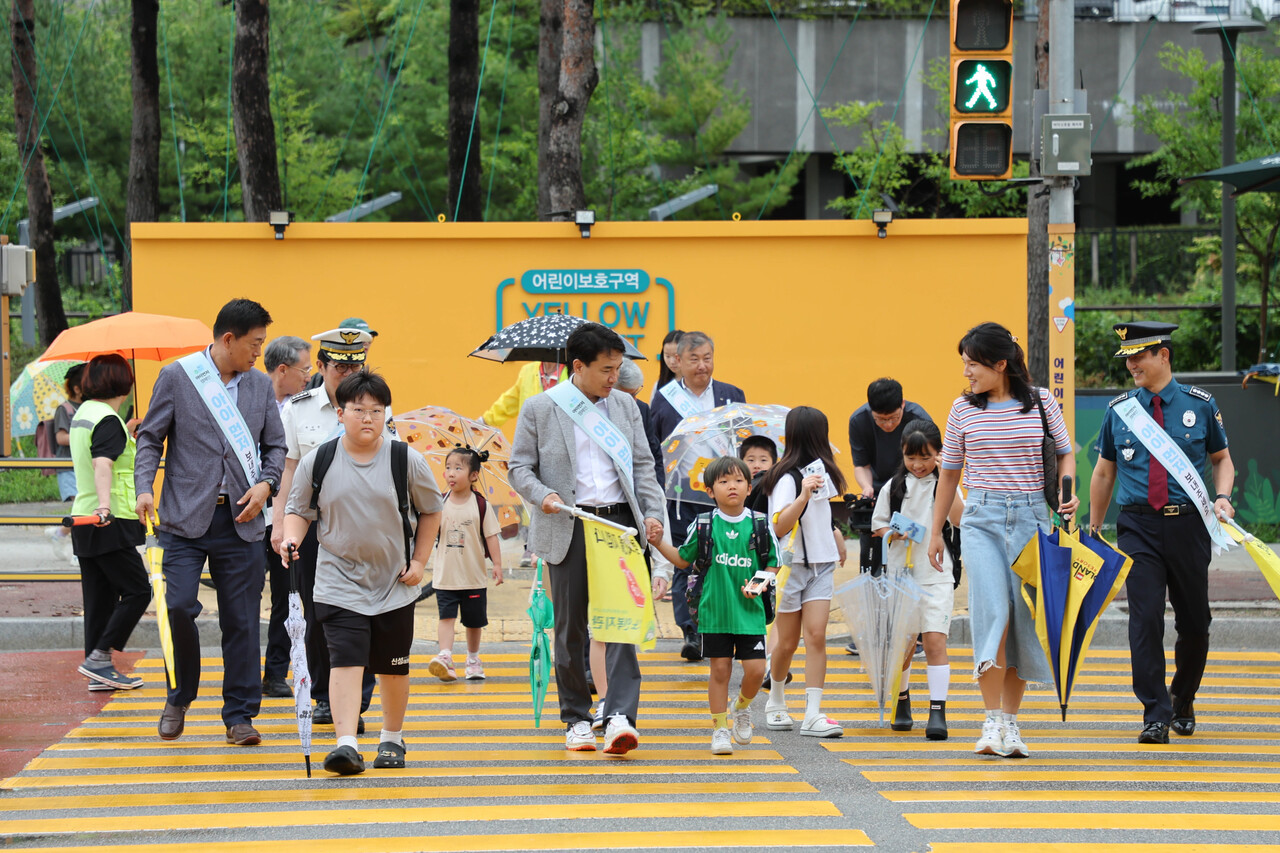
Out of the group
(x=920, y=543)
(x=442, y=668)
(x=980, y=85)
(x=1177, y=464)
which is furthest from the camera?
(x=980, y=85)

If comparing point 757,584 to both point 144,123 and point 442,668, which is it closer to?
point 442,668

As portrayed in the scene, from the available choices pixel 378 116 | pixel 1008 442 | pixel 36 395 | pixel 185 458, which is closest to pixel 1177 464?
pixel 1008 442

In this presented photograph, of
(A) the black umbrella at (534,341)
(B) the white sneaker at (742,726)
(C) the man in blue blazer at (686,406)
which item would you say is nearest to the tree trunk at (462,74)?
(A) the black umbrella at (534,341)

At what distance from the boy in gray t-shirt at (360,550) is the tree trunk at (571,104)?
1047 centimetres

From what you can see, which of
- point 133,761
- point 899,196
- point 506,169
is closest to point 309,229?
point 133,761

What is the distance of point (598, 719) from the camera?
7.12 meters

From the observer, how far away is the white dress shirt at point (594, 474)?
6984 millimetres

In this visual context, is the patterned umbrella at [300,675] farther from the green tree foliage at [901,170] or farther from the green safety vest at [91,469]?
the green tree foliage at [901,170]

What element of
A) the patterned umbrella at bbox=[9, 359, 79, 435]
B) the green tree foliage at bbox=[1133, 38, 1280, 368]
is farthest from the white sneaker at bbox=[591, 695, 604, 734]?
the green tree foliage at bbox=[1133, 38, 1280, 368]

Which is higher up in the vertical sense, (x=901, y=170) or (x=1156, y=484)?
(x=901, y=170)

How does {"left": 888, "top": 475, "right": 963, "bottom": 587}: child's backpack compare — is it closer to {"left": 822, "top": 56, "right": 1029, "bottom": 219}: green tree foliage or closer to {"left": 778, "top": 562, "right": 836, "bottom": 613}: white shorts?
{"left": 778, "top": 562, "right": 836, "bottom": 613}: white shorts

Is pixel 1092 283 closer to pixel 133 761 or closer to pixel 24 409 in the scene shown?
pixel 24 409

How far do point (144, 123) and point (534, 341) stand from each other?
48.4 ft

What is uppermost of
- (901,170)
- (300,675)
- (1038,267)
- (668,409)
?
(901,170)
